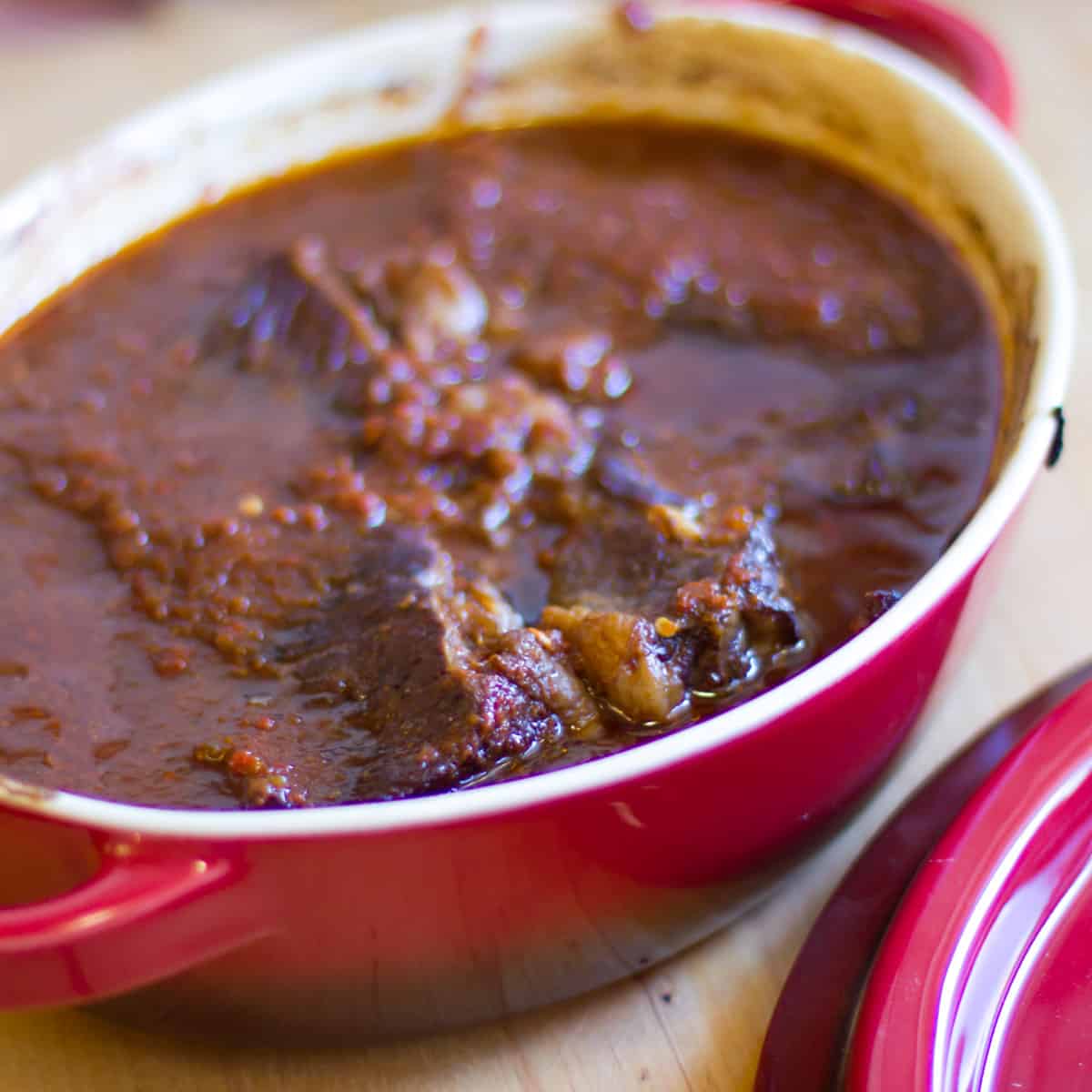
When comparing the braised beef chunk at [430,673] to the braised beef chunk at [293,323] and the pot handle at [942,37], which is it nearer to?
the braised beef chunk at [293,323]

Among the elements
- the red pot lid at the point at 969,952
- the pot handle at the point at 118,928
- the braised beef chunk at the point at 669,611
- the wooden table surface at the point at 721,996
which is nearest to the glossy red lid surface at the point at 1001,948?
the red pot lid at the point at 969,952

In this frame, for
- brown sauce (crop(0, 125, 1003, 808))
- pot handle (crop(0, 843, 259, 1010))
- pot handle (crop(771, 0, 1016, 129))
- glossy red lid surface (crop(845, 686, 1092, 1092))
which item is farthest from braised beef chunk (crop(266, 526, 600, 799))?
pot handle (crop(771, 0, 1016, 129))

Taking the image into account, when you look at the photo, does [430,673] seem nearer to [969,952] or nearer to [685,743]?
[685,743]

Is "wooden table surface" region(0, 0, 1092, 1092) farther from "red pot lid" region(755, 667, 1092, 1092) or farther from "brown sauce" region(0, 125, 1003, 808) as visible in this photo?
"brown sauce" region(0, 125, 1003, 808)

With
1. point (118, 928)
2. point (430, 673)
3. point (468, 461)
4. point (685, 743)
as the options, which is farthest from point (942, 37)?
point (118, 928)

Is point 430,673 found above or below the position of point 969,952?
above

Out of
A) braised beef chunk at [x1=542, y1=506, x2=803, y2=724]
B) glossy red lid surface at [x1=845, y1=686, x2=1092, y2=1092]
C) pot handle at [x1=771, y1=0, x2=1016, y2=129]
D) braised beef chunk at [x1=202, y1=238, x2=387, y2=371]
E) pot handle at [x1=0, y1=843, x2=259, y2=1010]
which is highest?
pot handle at [x1=771, y1=0, x2=1016, y2=129]
